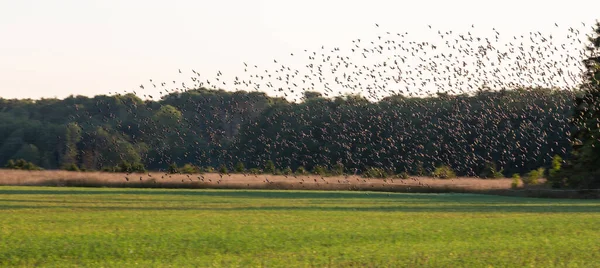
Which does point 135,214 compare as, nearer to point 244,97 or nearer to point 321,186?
point 321,186

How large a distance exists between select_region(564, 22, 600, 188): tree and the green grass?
957 inches

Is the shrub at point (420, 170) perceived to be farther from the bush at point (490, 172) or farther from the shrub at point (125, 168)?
the shrub at point (125, 168)

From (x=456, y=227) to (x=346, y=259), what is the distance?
34.3 ft

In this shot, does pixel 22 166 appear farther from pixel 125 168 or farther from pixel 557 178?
pixel 557 178

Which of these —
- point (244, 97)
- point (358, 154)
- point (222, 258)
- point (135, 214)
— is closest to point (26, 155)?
point (358, 154)

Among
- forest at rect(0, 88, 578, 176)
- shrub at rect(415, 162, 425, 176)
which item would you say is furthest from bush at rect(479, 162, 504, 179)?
shrub at rect(415, 162, 425, 176)

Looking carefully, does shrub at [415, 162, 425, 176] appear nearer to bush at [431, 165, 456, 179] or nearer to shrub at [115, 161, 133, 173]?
bush at [431, 165, 456, 179]

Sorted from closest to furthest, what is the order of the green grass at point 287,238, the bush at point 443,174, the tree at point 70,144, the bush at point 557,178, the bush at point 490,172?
the green grass at point 287,238 → the bush at point 557,178 → the bush at point 443,174 → the bush at point 490,172 → the tree at point 70,144

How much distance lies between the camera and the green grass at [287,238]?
1905cm

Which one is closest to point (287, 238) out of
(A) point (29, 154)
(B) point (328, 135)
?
(B) point (328, 135)

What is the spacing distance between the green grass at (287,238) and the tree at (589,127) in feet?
79.7

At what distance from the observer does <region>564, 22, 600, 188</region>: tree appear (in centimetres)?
6122

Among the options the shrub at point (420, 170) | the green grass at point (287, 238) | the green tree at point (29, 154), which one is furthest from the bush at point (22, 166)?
the green grass at point (287, 238)

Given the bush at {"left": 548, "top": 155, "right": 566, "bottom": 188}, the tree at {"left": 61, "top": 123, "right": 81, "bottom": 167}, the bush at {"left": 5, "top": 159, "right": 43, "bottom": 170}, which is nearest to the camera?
the bush at {"left": 548, "top": 155, "right": 566, "bottom": 188}
